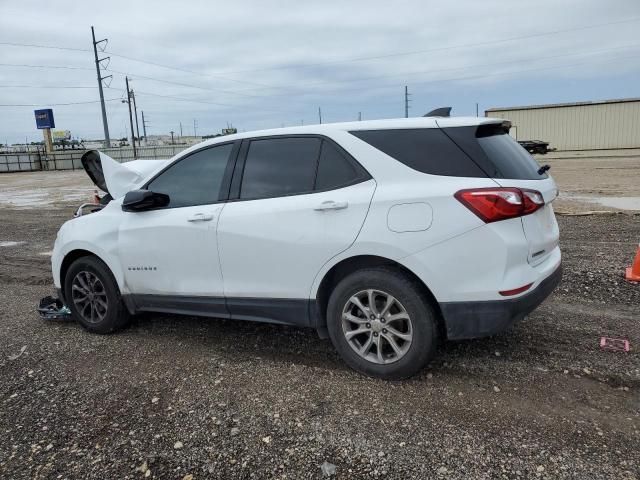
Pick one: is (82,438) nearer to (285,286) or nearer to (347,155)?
(285,286)

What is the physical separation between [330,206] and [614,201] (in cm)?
1054

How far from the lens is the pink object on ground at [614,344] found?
3.93 m

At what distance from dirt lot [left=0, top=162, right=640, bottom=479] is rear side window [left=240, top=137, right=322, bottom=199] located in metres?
1.32

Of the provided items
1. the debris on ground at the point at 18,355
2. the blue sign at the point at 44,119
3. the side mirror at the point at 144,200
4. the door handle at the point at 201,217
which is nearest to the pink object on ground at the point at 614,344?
the door handle at the point at 201,217

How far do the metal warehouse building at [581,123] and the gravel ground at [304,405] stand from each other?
33.5 metres

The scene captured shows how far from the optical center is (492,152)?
3.38m

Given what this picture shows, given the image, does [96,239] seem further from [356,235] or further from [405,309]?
[405,309]

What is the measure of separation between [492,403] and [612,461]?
745 mm

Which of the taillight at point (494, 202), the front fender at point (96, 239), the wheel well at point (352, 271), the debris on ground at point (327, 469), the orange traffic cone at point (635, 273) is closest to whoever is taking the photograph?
the debris on ground at point (327, 469)

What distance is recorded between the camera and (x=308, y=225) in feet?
11.9

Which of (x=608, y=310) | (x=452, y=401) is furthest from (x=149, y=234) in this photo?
(x=608, y=310)

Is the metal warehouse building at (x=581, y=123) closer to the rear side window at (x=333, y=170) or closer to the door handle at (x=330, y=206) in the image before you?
the rear side window at (x=333, y=170)

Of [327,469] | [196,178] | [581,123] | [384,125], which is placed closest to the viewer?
[327,469]

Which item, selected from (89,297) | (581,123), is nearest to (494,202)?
(89,297)
